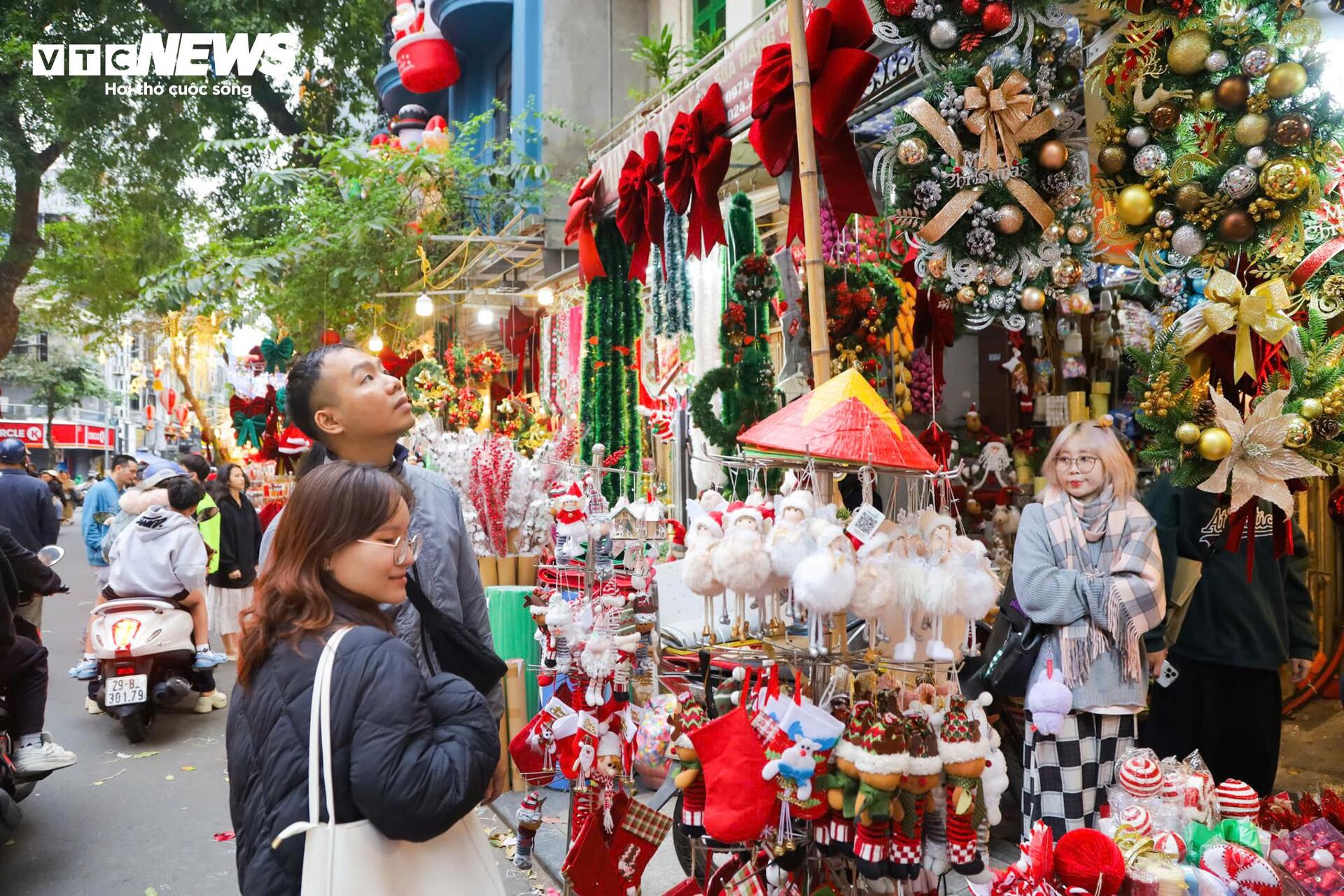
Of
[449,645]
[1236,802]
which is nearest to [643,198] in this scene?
[449,645]

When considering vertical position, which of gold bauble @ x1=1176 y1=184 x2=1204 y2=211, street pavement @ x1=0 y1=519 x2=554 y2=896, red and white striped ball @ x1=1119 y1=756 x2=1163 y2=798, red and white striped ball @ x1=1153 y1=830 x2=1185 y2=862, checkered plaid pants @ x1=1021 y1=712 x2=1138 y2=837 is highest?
gold bauble @ x1=1176 y1=184 x2=1204 y2=211

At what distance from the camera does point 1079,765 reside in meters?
3.05

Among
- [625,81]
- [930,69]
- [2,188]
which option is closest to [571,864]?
[930,69]

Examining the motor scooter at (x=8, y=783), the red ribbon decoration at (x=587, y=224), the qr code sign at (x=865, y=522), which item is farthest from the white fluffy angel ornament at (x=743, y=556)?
the motor scooter at (x=8, y=783)

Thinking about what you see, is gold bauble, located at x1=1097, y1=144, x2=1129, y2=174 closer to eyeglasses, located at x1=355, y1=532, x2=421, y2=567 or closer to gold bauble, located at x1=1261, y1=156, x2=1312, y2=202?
gold bauble, located at x1=1261, y1=156, x2=1312, y2=202

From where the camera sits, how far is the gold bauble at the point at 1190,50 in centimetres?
245

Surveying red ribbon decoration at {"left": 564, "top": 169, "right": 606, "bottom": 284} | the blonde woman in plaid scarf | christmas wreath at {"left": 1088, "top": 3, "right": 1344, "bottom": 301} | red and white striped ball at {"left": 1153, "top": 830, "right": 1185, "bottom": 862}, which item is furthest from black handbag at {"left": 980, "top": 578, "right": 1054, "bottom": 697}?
red ribbon decoration at {"left": 564, "top": 169, "right": 606, "bottom": 284}

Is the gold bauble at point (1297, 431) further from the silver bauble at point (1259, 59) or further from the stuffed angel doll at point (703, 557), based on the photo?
the stuffed angel doll at point (703, 557)

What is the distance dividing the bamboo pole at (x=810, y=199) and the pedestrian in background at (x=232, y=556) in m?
6.39

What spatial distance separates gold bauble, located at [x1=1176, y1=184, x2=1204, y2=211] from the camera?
2449 mm

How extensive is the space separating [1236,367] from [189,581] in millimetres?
6176

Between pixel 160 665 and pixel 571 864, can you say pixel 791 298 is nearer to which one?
pixel 571 864

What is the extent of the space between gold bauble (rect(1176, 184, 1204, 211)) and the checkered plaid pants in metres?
1.60

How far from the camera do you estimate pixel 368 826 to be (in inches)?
63.6
